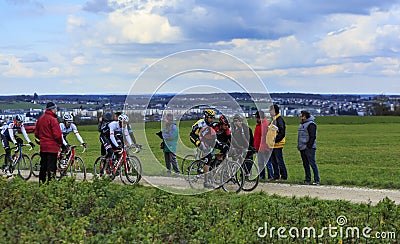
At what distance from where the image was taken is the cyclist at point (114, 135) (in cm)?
1703

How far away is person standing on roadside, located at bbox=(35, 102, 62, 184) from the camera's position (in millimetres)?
15398

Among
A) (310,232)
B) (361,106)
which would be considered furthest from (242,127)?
(361,106)

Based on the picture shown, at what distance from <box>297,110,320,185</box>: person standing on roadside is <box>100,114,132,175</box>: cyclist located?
4.76m

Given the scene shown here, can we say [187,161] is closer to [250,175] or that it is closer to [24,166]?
[250,175]

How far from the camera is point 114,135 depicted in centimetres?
1745

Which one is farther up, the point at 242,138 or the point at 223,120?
the point at 223,120

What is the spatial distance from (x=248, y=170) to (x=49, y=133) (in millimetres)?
4992

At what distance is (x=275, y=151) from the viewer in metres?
18.2

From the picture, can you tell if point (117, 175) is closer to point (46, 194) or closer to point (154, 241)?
point (46, 194)

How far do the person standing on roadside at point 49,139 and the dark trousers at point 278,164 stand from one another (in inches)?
244

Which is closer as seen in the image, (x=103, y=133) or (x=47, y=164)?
(x=47, y=164)

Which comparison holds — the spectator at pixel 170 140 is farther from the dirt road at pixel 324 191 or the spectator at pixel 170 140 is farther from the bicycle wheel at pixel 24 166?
the bicycle wheel at pixel 24 166

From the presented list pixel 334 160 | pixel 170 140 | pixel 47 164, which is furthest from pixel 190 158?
pixel 334 160

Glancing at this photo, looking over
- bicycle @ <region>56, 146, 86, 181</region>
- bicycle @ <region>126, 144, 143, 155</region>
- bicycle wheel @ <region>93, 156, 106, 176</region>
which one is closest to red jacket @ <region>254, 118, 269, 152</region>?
bicycle @ <region>126, 144, 143, 155</region>
